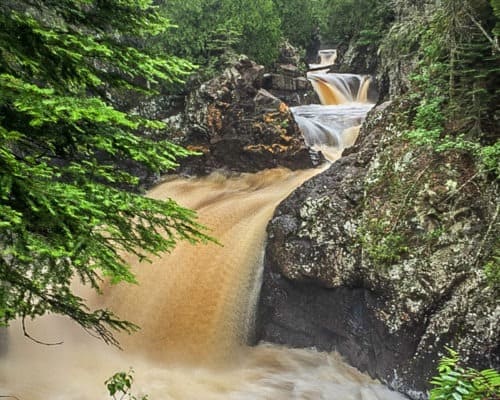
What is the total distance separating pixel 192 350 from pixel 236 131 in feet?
23.4

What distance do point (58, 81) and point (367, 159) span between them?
5.66 m

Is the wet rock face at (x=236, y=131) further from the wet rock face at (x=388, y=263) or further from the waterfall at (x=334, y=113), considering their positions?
the wet rock face at (x=388, y=263)

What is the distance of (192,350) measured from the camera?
684 cm

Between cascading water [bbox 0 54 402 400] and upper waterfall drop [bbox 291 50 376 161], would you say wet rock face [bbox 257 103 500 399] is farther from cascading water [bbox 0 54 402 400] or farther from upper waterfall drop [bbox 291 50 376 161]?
upper waterfall drop [bbox 291 50 376 161]

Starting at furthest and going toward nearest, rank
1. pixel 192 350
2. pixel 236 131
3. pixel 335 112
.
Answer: pixel 335 112, pixel 236 131, pixel 192 350

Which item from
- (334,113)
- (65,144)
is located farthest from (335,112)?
(65,144)

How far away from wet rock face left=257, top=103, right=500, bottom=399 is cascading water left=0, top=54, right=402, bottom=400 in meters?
0.39

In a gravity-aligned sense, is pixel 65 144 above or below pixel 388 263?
above

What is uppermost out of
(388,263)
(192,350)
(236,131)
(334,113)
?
(334,113)

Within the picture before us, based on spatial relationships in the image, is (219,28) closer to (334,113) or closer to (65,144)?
(334,113)

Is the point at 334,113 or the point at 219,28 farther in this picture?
the point at 334,113

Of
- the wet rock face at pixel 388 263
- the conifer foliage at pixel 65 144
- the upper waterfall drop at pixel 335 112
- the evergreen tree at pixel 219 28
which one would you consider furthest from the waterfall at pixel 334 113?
the conifer foliage at pixel 65 144

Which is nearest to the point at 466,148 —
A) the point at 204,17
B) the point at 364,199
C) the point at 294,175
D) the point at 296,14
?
the point at 364,199

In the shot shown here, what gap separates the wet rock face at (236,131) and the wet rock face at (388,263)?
184 inches
